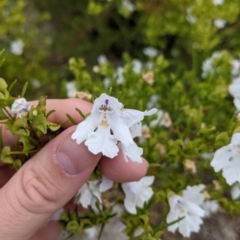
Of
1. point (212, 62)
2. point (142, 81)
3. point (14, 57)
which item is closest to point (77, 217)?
point (142, 81)

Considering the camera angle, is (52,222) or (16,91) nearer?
(52,222)

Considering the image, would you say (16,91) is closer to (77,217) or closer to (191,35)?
(191,35)

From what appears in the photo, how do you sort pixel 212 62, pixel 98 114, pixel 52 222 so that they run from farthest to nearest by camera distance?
1. pixel 212 62
2. pixel 52 222
3. pixel 98 114

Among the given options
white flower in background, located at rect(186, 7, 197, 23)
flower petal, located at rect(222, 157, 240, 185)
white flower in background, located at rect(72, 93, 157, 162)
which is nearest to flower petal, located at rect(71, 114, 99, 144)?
white flower in background, located at rect(72, 93, 157, 162)

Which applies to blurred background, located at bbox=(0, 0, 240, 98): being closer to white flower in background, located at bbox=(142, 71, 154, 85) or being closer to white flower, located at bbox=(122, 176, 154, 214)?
white flower in background, located at bbox=(142, 71, 154, 85)

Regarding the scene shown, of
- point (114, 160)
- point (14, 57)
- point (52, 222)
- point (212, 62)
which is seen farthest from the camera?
point (14, 57)

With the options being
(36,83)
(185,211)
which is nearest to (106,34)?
(36,83)

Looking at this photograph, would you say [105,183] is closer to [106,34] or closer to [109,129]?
[109,129]
